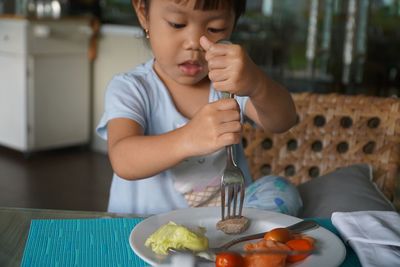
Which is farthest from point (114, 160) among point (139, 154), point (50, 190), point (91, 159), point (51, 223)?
point (91, 159)

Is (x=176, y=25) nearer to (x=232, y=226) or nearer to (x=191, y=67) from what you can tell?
(x=191, y=67)

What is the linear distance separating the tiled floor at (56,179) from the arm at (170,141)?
169 cm

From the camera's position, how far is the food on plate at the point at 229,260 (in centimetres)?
55

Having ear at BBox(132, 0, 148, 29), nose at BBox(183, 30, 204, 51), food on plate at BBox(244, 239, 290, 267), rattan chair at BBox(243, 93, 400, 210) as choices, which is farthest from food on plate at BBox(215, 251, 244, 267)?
rattan chair at BBox(243, 93, 400, 210)

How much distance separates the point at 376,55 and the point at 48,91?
192cm

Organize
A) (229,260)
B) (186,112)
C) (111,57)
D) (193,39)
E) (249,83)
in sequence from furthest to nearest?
(111,57) < (186,112) < (193,39) < (249,83) < (229,260)

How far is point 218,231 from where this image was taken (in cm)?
69

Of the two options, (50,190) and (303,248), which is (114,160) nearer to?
(303,248)

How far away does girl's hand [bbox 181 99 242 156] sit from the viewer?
0.70 m

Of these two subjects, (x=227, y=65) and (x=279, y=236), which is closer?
(x=279, y=236)

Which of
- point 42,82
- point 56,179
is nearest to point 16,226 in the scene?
point 56,179

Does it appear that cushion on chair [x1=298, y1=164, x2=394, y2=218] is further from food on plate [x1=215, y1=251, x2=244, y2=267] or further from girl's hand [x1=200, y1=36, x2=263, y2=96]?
food on plate [x1=215, y1=251, x2=244, y2=267]

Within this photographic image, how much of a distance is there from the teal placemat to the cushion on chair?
395mm

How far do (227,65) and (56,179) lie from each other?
2479 millimetres
